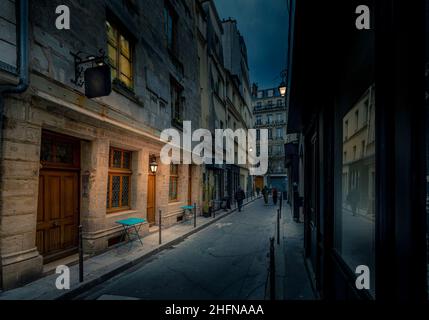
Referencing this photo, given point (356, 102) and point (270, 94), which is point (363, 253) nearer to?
point (356, 102)

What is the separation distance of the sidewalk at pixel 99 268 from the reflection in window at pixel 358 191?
15.2 feet

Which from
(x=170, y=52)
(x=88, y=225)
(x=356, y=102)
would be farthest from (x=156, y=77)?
(x=356, y=102)

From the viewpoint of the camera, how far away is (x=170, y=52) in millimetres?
10969

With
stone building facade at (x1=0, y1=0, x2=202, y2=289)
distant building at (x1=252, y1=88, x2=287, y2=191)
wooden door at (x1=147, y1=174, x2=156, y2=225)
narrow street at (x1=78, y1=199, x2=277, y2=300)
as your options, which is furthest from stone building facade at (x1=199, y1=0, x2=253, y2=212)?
distant building at (x1=252, y1=88, x2=287, y2=191)

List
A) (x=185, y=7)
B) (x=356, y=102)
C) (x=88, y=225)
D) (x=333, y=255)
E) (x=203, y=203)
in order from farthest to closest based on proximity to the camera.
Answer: (x=203, y=203) → (x=185, y=7) → (x=88, y=225) → (x=333, y=255) → (x=356, y=102)

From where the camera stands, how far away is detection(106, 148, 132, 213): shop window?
24.9 ft

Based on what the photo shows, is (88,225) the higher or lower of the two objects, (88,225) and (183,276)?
the higher

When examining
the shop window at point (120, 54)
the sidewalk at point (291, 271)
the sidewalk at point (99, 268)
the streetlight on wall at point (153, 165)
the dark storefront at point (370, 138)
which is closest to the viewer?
the dark storefront at point (370, 138)

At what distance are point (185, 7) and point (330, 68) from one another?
40.5ft

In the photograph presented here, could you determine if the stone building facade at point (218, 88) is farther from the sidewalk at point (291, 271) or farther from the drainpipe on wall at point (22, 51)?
the drainpipe on wall at point (22, 51)

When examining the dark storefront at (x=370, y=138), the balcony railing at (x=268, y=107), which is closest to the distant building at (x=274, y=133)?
the balcony railing at (x=268, y=107)

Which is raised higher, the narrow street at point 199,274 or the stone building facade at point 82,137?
the stone building facade at point 82,137

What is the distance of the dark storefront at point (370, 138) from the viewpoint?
4.63 ft

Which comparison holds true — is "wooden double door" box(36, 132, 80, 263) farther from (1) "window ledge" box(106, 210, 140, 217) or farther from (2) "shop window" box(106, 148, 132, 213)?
(2) "shop window" box(106, 148, 132, 213)
